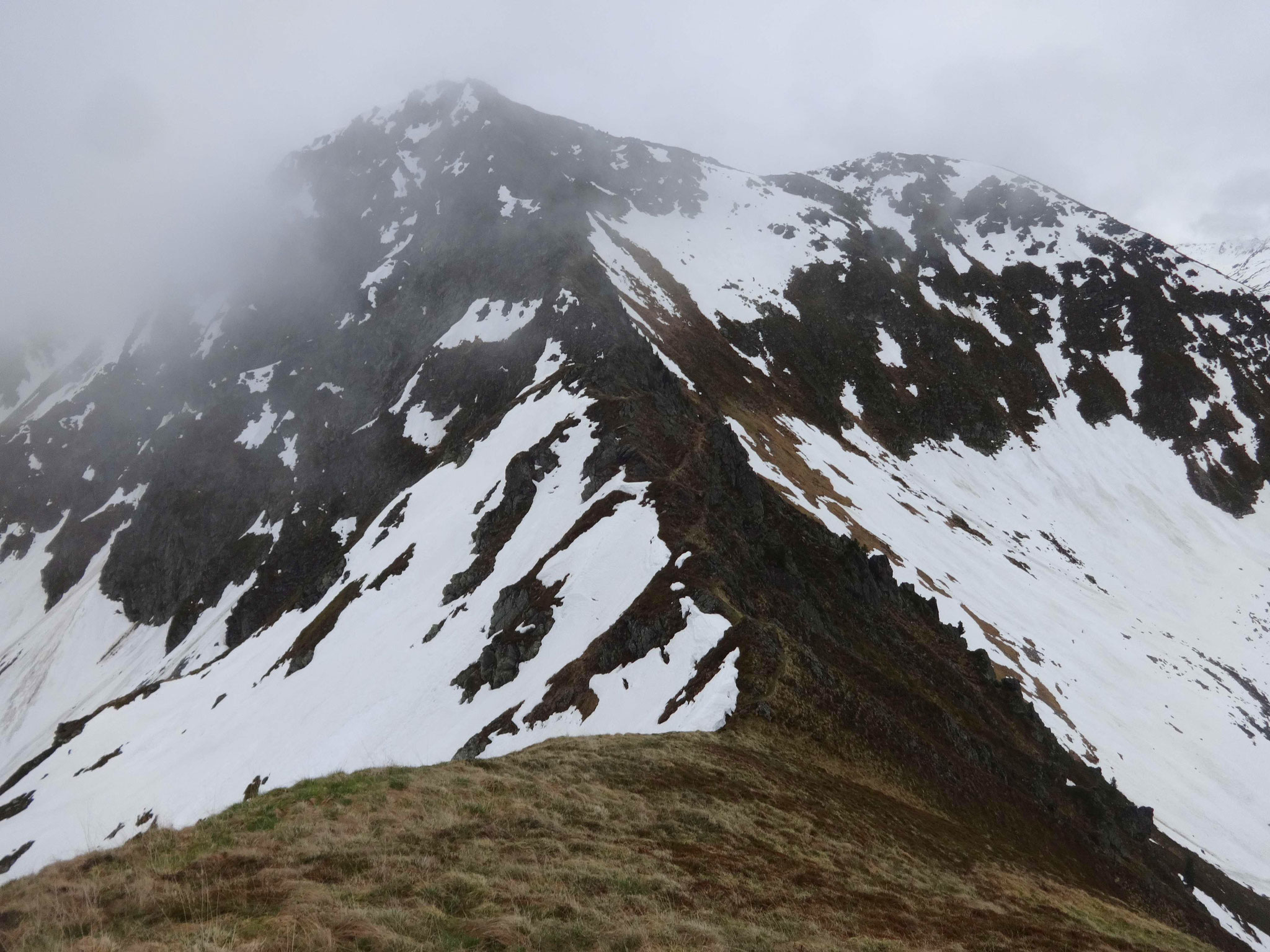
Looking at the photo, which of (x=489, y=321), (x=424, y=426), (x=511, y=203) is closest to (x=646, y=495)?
(x=424, y=426)

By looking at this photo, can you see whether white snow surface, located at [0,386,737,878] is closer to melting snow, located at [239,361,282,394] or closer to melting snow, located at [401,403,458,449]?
melting snow, located at [401,403,458,449]

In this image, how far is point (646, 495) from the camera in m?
34.5

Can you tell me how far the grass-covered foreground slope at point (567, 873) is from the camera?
25.9ft

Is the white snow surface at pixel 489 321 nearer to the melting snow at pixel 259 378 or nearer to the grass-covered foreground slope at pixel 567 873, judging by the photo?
the melting snow at pixel 259 378

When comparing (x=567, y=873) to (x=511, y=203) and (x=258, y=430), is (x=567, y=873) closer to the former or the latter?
(x=511, y=203)

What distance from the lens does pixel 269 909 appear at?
26.4 feet

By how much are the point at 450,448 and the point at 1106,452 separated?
327ft

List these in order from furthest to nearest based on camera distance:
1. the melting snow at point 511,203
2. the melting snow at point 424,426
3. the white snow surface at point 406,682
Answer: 1. the melting snow at point 511,203
2. the melting snow at point 424,426
3. the white snow surface at point 406,682

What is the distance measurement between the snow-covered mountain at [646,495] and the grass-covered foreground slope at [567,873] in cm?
521

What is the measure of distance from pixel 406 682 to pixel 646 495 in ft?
48.8

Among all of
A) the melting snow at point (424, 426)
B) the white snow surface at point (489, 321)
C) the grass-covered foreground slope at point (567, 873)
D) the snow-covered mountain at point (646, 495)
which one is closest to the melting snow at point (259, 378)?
the snow-covered mountain at point (646, 495)

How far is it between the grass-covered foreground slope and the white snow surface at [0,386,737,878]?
3.32 m

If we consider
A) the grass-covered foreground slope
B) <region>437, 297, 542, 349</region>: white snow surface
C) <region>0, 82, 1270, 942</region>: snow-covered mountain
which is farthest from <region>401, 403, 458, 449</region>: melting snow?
the grass-covered foreground slope

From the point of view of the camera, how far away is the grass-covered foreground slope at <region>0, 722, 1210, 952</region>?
25.9 feet
